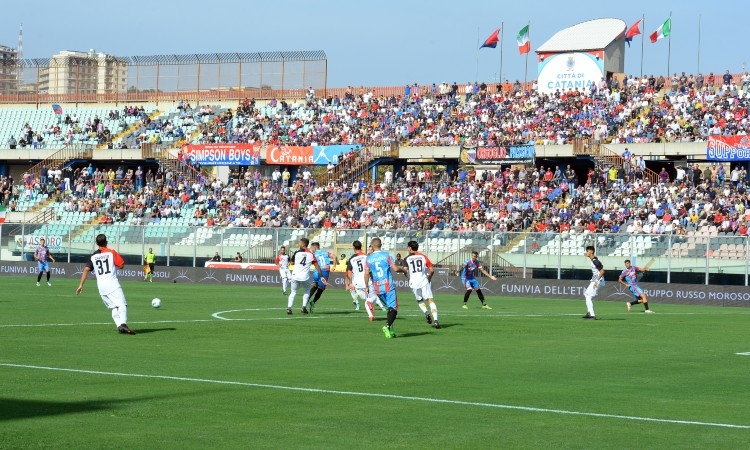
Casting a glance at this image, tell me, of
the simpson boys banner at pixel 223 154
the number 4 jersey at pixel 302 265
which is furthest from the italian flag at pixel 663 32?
the number 4 jersey at pixel 302 265

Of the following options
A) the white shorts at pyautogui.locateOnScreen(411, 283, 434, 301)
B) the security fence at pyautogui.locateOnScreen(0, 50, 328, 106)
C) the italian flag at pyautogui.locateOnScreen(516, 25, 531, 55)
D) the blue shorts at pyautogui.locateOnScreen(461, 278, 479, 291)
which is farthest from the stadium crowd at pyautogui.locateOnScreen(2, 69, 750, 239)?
the white shorts at pyautogui.locateOnScreen(411, 283, 434, 301)

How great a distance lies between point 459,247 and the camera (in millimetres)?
51750

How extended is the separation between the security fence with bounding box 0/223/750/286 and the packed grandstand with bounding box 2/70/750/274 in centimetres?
17

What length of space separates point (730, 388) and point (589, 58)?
55325mm

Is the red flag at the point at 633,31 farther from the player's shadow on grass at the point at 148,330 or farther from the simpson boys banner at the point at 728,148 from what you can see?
the player's shadow on grass at the point at 148,330

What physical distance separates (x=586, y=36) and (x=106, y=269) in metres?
53.4

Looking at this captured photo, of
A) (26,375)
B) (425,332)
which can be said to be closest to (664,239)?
(425,332)

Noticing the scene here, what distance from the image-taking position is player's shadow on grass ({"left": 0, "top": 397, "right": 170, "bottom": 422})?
12.9m

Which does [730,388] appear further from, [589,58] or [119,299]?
[589,58]

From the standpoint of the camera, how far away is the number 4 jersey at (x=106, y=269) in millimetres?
23109

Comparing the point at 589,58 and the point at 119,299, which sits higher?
the point at 589,58

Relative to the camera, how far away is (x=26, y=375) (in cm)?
1653

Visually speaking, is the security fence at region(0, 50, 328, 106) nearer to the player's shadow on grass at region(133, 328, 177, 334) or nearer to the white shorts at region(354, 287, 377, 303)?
the white shorts at region(354, 287, 377, 303)

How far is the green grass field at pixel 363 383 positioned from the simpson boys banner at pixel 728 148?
27321 millimetres
